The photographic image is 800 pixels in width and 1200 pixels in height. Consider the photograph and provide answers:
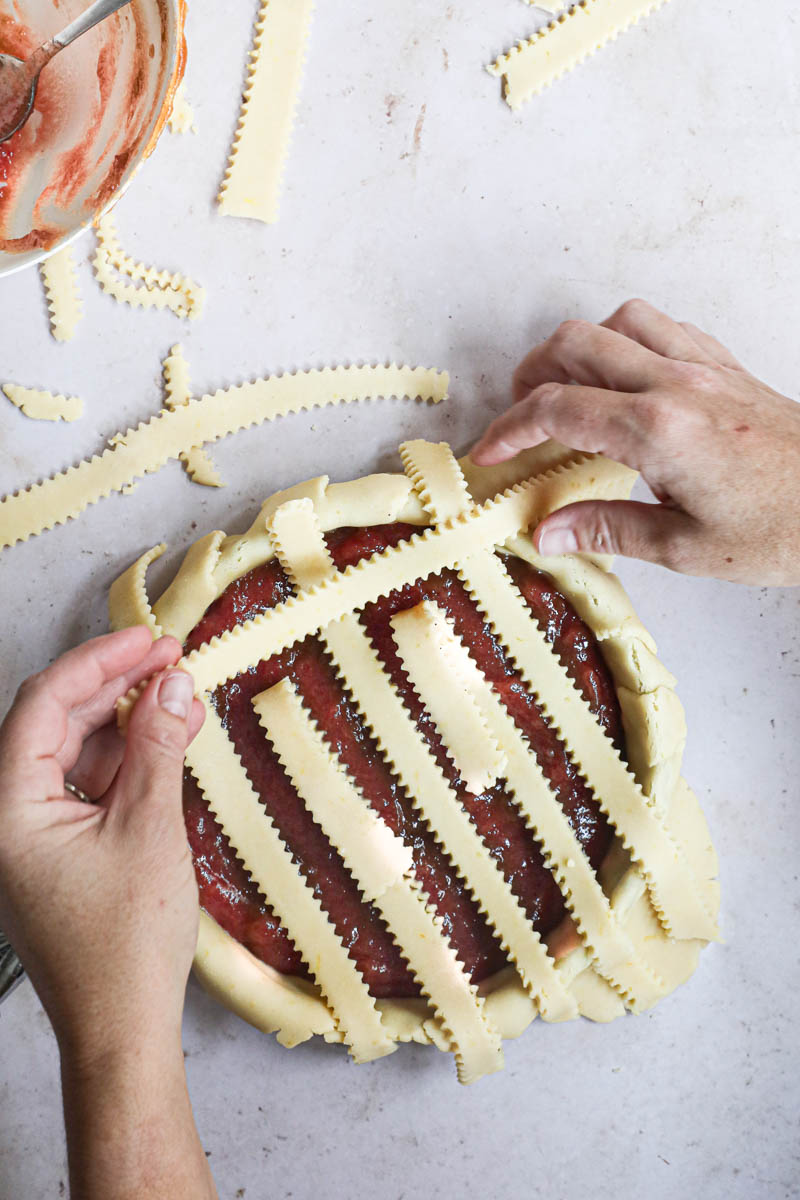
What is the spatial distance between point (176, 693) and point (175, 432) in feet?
2.64

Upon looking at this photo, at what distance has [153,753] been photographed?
1585 millimetres

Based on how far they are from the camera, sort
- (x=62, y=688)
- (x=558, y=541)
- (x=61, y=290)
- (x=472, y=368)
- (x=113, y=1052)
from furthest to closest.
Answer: (x=472, y=368) → (x=61, y=290) → (x=558, y=541) → (x=62, y=688) → (x=113, y=1052)

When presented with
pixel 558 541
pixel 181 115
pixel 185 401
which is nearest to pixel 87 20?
pixel 181 115

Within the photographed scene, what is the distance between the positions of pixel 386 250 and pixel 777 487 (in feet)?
3.83

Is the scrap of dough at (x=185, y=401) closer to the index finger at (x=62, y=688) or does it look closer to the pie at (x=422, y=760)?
the pie at (x=422, y=760)

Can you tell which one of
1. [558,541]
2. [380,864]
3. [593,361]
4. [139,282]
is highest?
[139,282]

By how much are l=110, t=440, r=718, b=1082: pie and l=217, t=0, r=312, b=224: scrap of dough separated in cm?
78

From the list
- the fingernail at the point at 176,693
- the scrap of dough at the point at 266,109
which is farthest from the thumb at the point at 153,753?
the scrap of dough at the point at 266,109

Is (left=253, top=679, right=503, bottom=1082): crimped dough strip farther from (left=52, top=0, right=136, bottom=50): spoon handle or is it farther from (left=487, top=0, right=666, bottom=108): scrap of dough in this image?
(left=487, top=0, right=666, bottom=108): scrap of dough

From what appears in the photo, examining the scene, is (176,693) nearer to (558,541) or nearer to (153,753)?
(153,753)

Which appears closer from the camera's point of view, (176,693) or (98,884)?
(98,884)

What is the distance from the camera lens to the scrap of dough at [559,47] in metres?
2.33

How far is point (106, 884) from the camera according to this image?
153 cm

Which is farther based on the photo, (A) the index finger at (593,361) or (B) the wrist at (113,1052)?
(A) the index finger at (593,361)
